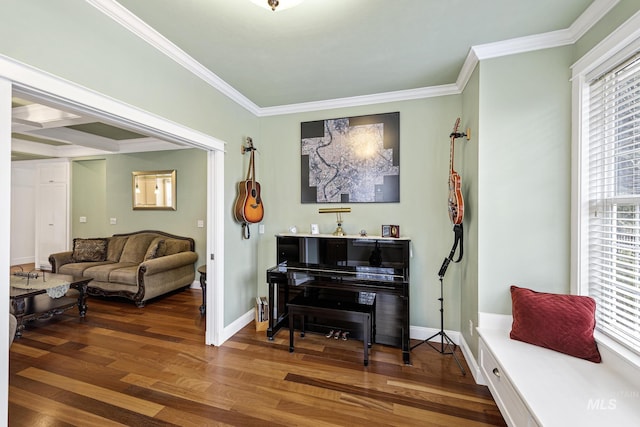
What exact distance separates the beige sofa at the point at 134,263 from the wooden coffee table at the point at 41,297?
0.48m

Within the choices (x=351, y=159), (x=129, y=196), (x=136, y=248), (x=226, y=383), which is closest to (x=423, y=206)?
(x=351, y=159)

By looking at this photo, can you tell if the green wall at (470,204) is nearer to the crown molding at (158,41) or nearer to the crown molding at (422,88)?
the crown molding at (422,88)

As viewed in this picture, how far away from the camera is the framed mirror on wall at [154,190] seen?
4680mm

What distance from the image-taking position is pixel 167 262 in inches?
154

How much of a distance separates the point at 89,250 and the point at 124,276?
132cm

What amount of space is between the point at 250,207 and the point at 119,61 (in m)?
1.60

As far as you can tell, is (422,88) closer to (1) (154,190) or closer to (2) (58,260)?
(1) (154,190)

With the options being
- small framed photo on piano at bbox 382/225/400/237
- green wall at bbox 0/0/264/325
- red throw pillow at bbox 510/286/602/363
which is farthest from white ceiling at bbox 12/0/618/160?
red throw pillow at bbox 510/286/602/363

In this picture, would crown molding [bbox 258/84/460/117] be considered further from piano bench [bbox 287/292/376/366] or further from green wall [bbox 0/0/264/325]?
piano bench [bbox 287/292/376/366]

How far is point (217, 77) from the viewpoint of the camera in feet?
8.05

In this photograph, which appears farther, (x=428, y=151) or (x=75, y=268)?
(x=75, y=268)

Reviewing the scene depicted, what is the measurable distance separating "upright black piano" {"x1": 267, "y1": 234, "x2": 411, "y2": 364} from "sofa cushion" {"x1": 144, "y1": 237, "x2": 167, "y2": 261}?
239cm

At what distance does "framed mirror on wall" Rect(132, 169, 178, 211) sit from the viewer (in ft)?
15.4

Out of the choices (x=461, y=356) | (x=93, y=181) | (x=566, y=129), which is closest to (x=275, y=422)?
(x=461, y=356)
